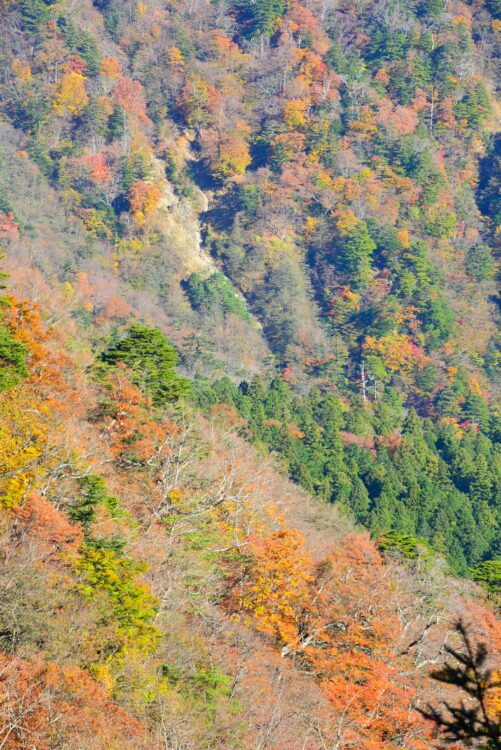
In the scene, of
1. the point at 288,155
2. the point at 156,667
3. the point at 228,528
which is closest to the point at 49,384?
the point at 228,528

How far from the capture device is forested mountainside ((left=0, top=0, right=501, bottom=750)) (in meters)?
20.2

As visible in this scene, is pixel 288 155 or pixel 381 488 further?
pixel 288 155

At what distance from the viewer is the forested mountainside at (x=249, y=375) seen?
20.2 meters

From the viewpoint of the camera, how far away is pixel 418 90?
118312 mm

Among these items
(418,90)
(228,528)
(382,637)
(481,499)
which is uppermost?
(418,90)

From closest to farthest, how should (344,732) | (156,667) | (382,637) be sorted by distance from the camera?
(156,667), (344,732), (382,637)

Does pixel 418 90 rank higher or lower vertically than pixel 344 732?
higher

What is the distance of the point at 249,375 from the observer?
8038 cm

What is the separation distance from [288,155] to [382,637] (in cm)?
8688

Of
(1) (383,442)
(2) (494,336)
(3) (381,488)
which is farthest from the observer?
(2) (494,336)

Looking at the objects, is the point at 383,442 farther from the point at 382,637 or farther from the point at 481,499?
the point at 382,637

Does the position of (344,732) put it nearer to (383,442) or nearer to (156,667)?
(156,667)

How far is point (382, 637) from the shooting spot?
2778 centimetres

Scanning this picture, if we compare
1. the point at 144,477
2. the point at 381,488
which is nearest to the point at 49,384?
the point at 144,477
